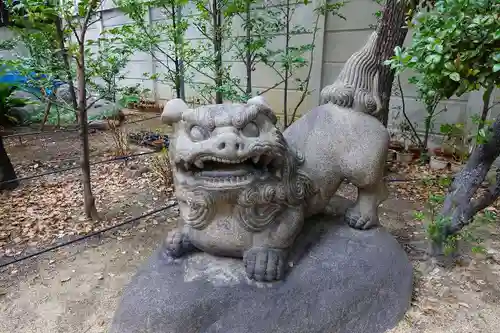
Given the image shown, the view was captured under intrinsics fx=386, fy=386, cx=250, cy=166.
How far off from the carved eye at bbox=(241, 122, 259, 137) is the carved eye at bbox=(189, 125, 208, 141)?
0.14m

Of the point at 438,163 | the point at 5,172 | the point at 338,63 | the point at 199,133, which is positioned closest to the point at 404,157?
the point at 438,163

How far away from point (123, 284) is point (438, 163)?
3409 millimetres

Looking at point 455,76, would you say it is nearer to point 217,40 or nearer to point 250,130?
point 250,130

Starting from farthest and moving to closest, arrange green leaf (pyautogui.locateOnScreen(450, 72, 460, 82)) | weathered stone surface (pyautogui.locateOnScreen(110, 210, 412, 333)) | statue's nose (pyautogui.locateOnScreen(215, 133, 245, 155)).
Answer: weathered stone surface (pyautogui.locateOnScreen(110, 210, 412, 333)) → statue's nose (pyautogui.locateOnScreen(215, 133, 245, 155)) → green leaf (pyautogui.locateOnScreen(450, 72, 460, 82))

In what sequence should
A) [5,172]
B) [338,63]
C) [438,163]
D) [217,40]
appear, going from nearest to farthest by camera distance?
Result: [217,40], [5,172], [438,163], [338,63]

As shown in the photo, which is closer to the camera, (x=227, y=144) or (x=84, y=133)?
(x=227, y=144)

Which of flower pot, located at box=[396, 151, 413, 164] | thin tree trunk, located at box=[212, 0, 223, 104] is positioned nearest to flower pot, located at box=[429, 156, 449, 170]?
flower pot, located at box=[396, 151, 413, 164]

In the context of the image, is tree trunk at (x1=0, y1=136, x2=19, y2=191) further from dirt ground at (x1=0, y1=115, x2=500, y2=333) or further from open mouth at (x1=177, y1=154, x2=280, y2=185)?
open mouth at (x1=177, y1=154, x2=280, y2=185)

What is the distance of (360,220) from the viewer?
1881 mm

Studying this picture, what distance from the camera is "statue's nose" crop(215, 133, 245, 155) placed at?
132 centimetres

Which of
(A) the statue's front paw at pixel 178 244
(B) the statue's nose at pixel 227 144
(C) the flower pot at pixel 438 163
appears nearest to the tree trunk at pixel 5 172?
(A) the statue's front paw at pixel 178 244

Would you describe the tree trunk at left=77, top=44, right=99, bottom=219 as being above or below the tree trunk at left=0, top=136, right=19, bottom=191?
above

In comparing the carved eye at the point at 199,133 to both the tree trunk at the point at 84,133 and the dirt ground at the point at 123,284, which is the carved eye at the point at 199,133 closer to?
the dirt ground at the point at 123,284

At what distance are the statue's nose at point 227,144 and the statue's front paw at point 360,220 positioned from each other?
2.80ft
